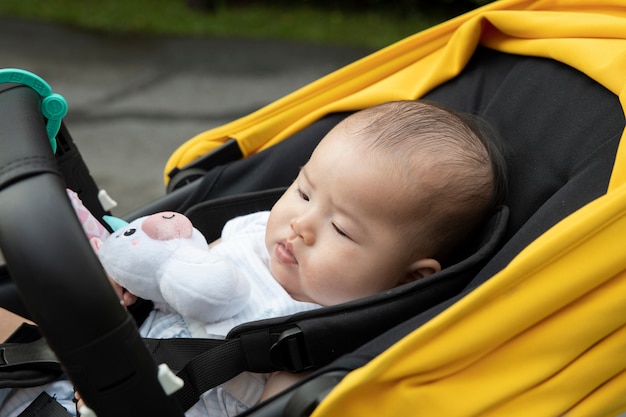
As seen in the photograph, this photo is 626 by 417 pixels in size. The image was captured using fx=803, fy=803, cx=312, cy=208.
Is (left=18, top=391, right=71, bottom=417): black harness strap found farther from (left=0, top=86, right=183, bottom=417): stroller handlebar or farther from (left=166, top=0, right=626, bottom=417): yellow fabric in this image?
(left=166, top=0, right=626, bottom=417): yellow fabric

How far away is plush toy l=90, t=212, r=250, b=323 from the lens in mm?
1279

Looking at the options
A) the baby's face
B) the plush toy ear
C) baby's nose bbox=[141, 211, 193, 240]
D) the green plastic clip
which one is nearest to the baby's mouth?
the baby's face

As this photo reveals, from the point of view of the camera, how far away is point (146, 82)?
190 inches

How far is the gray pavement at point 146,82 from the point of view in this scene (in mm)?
3890

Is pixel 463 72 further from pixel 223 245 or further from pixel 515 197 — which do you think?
pixel 223 245

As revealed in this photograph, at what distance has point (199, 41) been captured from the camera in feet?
18.0

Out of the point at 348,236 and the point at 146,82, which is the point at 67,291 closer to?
the point at 348,236

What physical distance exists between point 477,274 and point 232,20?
4.86 m

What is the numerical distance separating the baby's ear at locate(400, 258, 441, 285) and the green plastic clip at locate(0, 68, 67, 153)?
62cm

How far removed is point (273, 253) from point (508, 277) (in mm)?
500

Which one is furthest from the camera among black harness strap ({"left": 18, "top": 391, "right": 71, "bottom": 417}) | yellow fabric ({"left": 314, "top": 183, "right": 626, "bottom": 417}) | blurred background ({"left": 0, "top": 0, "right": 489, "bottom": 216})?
blurred background ({"left": 0, "top": 0, "right": 489, "bottom": 216})

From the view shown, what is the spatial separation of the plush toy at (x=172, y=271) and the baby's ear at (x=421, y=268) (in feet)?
0.92

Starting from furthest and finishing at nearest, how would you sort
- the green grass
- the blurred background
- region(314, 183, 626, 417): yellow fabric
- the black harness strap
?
the green grass → the blurred background → the black harness strap → region(314, 183, 626, 417): yellow fabric

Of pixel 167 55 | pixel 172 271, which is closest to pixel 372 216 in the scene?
pixel 172 271
